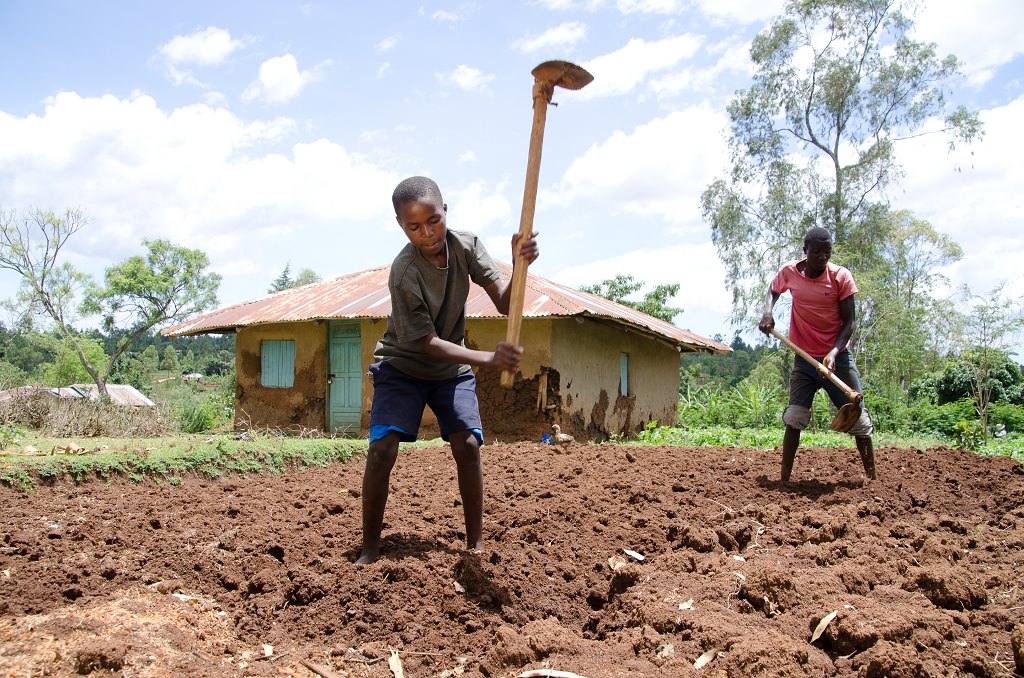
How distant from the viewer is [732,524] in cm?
378

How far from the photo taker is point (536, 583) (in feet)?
10.3

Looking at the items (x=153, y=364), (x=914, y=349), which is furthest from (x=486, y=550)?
(x=153, y=364)

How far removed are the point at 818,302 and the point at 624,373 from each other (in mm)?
9042

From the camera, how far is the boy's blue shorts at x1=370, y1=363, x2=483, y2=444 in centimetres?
333

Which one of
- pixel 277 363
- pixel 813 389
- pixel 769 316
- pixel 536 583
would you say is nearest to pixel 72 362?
pixel 277 363

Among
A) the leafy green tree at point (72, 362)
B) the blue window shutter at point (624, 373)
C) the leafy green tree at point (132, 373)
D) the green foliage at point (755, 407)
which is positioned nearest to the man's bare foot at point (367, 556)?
the blue window shutter at point (624, 373)

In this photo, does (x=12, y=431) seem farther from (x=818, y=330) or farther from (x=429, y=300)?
(x=818, y=330)

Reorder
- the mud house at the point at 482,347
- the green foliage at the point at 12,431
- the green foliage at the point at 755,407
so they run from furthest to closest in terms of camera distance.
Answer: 1. the green foliage at the point at 755,407
2. the mud house at the point at 482,347
3. the green foliage at the point at 12,431

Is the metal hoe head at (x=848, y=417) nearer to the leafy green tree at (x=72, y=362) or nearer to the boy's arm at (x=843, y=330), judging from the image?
the boy's arm at (x=843, y=330)

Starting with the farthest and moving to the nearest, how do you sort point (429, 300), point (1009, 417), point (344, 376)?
point (1009, 417)
point (344, 376)
point (429, 300)

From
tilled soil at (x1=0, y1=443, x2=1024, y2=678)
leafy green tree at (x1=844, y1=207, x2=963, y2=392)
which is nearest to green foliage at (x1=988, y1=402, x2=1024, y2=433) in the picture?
leafy green tree at (x1=844, y1=207, x2=963, y2=392)

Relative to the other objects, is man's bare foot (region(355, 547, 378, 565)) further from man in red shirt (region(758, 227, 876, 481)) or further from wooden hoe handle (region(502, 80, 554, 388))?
man in red shirt (region(758, 227, 876, 481))

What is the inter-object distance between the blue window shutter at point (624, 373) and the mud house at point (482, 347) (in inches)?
0.8

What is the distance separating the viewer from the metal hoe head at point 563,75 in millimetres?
3350
